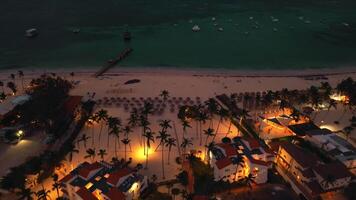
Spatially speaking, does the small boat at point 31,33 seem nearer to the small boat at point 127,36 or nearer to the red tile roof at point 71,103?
the small boat at point 127,36

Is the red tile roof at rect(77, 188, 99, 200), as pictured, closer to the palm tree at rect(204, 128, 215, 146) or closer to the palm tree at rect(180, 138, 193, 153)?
the palm tree at rect(180, 138, 193, 153)

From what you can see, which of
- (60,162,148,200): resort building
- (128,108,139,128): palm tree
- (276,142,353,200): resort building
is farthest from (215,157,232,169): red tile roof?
(128,108,139,128): palm tree

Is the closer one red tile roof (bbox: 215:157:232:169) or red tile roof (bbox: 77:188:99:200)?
red tile roof (bbox: 77:188:99:200)

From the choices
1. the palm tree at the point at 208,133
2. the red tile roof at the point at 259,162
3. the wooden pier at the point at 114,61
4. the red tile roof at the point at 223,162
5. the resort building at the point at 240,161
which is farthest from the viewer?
the wooden pier at the point at 114,61

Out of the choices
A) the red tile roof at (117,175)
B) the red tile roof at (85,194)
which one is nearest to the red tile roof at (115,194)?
the red tile roof at (117,175)

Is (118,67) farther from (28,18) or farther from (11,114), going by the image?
(28,18)

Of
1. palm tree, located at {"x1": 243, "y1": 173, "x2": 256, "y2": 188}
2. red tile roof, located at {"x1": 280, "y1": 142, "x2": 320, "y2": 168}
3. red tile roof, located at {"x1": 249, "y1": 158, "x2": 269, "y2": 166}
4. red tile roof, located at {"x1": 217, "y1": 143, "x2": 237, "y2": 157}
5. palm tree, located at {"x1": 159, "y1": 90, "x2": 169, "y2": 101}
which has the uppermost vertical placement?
palm tree, located at {"x1": 159, "y1": 90, "x2": 169, "y2": 101}
